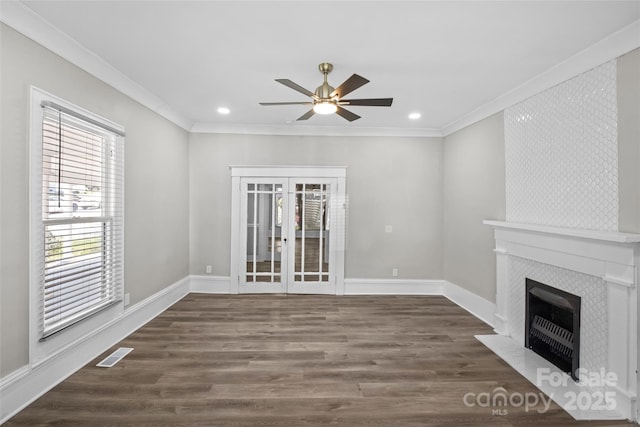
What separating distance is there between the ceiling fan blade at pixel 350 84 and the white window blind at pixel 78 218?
215cm

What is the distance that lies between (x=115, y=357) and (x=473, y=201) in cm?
445

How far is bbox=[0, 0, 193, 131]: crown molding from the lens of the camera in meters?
2.04

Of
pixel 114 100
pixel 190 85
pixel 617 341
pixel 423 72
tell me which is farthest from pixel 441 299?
pixel 114 100

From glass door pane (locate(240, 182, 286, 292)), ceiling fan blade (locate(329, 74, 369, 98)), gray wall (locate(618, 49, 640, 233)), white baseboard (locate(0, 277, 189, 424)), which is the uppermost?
ceiling fan blade (locate(329, 74, 369, 98))

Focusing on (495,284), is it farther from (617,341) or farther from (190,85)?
(190,85)

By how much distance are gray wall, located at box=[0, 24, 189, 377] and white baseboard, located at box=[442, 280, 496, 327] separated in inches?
A: 163

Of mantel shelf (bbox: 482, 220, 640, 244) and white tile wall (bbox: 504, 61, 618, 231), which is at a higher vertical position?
white tile wall (bbox: 504, 61, 618, 231)

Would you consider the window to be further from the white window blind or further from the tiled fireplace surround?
the tiled fireplace surround

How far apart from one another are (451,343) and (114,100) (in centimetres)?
423

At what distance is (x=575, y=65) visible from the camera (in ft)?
8.55

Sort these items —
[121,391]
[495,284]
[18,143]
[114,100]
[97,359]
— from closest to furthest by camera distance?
[18,143] → [121,391] → [97,359] → [114,100] → [495,284]

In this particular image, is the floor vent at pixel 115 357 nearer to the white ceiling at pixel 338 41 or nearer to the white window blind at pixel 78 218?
the white window blind at pixel 78 218

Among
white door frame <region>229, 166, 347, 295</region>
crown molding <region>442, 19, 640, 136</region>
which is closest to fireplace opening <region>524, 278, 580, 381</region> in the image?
crown molding <region>442, 19, 640, 136</region>

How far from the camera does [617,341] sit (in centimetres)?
222
